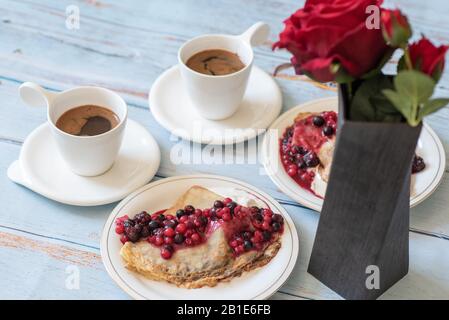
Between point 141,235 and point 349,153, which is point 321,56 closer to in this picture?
point 349,153

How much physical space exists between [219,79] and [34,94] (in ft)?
1.27

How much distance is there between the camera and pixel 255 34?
4.82 feet

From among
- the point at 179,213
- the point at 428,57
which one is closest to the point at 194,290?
the point at 179,213

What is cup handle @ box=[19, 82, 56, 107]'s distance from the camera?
1.26 m

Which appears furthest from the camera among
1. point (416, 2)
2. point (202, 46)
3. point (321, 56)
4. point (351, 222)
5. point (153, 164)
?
point (416, 2)

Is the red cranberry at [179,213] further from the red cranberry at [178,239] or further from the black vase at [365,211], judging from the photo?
the black vase at [365,211]

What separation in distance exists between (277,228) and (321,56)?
0.39 metres

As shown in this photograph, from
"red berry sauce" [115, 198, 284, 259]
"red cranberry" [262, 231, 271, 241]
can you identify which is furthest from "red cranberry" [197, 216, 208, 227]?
"red cranberry" [262, 231, 271, 241]

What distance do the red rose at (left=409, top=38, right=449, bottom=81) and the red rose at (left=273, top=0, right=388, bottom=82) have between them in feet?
0.15

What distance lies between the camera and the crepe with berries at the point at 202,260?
3.58 feet

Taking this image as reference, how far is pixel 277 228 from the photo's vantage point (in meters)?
1.15

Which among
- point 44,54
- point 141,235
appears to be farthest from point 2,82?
point 141,235

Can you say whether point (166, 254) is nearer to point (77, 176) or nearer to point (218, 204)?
point (218, 204)

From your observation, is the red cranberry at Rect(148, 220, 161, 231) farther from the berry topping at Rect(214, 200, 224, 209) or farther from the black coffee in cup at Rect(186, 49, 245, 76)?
the black coffee in cup at Rect(186, 49, 245, 76)
